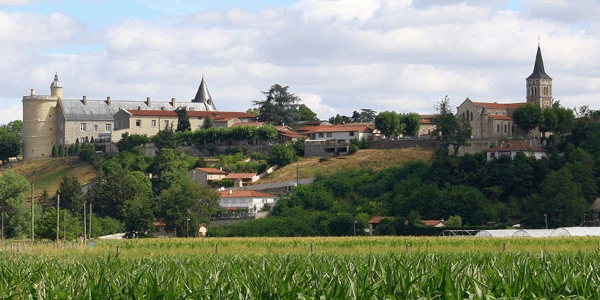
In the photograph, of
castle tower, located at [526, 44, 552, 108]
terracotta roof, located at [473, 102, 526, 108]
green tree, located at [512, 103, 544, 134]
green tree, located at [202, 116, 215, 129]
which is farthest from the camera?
castle tower, located at [526, 44, 552, 108]

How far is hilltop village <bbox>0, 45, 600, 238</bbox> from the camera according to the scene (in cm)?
7781

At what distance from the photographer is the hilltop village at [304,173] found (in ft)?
255

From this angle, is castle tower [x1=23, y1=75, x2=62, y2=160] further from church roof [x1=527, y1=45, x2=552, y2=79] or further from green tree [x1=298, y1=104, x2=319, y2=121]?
church roof [x1=527, y1=45, x2=552, y2=79]

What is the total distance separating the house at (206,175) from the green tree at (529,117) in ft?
100

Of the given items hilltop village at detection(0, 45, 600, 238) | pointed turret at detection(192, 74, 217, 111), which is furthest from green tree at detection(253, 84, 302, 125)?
pointed turret at detection(192, 74, 217, 111)

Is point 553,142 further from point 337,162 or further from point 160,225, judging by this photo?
point 160,225

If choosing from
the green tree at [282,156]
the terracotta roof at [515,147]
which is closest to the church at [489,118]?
the terracotta roof at [515,147]

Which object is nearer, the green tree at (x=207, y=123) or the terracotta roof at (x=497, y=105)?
the terracotta roof at (x=497, y=105)

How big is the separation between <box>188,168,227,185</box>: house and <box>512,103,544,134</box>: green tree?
100 ft

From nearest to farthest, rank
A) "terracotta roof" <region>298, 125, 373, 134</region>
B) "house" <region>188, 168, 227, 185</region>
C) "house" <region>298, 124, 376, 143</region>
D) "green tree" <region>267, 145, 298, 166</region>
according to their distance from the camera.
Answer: "house" <region>188, 168, 227, 185</region>, "green tree" <region>267, 145, 298, 166</region>, "house" <region>298, 124, 376, 143</region>, "terracotta roof" <region>298, 125, 373, 134</region>

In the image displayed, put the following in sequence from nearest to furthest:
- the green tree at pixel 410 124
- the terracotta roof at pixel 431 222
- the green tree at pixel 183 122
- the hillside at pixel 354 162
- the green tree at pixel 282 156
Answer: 1. the terracotta roof at pixel 431 222
2. the hillside at pixel 354 162
3. the green tree at pixel 282 156
4. the green tree at pixel 410 124
5. the green tree at pixel 183 122

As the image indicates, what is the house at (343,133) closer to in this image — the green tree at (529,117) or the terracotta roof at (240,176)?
the terracotta roof at (240,176)

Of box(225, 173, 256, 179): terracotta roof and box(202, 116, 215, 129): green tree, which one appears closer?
box(225, 173, 256, 179): terracotta roof

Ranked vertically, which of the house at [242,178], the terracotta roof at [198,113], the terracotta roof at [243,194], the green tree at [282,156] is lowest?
the terracotta roof at [243,194]
